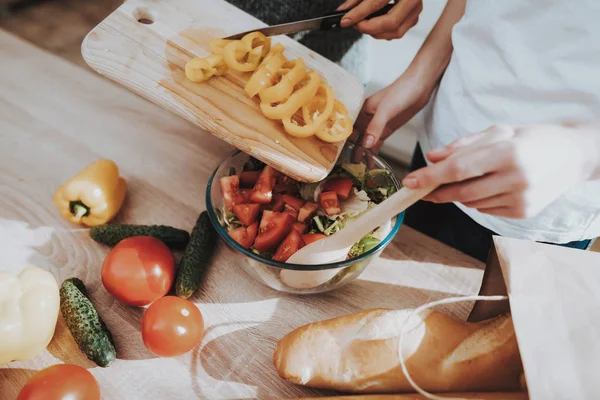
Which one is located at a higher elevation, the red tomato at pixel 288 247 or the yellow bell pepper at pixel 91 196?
the red tomato at pixel 288 247

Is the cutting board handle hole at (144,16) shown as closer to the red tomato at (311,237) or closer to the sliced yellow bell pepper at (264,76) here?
the sliced yellow bell pepper at (264,76)

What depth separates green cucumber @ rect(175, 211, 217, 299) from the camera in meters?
1.01

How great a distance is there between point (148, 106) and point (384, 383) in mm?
1016

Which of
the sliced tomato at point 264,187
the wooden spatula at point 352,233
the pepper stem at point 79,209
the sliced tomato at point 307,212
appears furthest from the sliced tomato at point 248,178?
the pepper stem at point 79,209

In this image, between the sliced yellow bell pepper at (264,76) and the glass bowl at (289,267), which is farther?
the sliced yellow bell pepper at (264,76)

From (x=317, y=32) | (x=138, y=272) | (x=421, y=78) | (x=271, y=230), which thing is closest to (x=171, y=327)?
(x=138, y=272)

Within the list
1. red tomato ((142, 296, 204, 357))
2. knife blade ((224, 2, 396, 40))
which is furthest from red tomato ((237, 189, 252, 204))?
knife blade ((224, 2, 396, 40))

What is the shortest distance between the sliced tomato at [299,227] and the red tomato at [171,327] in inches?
9.7

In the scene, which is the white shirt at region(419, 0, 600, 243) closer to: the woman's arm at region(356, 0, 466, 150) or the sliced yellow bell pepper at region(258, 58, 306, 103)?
the woman's arm at region(356, 0, 466, 150)

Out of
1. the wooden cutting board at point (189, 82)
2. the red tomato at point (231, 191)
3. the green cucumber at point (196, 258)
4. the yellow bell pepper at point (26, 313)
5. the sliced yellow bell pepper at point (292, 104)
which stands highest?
the sliced yellow bell pepper at point (292, 104)

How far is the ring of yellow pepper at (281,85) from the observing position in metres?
1.02

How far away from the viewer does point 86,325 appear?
92 centimetres

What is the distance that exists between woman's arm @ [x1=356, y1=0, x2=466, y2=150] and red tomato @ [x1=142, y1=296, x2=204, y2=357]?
0.54m

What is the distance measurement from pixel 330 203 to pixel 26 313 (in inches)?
23.2
